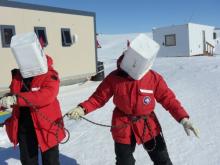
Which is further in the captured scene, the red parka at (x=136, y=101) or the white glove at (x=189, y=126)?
the red parka at (x=136, y=101)

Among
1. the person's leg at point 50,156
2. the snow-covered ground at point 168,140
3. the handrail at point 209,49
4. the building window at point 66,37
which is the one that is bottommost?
the snow-covered ground at point 168,140

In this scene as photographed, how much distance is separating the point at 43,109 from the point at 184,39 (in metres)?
20.5

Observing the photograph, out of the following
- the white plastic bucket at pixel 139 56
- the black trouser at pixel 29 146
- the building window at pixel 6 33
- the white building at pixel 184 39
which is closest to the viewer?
the white plastic bucket at pixel 139 56

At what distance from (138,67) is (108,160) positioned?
1.84 meters

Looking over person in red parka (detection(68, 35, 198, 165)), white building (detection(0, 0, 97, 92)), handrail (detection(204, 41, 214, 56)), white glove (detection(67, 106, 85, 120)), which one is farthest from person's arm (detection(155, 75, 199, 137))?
handrail (detection(204, 41, 214, 56))

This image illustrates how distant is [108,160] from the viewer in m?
4.53

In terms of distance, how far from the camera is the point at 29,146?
→ 11.3ft

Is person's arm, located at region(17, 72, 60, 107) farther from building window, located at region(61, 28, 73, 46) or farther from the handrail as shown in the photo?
the handrail

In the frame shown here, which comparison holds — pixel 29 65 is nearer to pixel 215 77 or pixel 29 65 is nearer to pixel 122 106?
pixel 122 106

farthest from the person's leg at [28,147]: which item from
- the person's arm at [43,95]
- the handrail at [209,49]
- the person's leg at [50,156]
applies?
the handrail at [209,49]

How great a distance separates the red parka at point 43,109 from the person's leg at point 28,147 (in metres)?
0.06

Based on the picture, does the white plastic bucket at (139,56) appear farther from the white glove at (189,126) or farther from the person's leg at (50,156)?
the person's leg at (50,156)

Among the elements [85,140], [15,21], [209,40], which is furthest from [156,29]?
[85,140]

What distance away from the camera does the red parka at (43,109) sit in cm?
319
